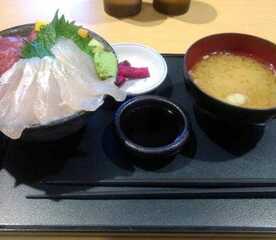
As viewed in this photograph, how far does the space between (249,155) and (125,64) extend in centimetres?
43

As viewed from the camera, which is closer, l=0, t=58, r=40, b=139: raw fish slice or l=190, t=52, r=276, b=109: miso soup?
l=0, t=58, r=40, b=139: raw fish slice

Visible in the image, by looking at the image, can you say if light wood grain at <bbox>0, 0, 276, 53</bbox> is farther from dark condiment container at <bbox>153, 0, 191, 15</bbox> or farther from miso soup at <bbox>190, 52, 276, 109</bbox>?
miso soup at <bbox>190, 52, 276, 109</bbox>

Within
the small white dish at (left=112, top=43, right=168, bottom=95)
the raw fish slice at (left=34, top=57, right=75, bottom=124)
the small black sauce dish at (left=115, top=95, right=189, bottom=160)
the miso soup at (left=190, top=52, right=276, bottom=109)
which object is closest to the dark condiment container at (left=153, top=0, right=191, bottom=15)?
the small white dish at (left=112, top=43, right=168, bottom=95)

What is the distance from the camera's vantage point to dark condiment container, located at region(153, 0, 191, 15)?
1.39 metres

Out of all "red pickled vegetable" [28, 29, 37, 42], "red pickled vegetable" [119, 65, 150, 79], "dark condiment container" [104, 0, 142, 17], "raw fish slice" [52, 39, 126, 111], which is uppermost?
"red pickled vegetable" [28, 29, 37, 42]

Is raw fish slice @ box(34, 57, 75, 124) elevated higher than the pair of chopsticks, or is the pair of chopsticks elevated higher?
raw fish slice @ box(34, 57, 75, 124)

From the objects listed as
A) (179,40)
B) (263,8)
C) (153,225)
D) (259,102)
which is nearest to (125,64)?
(179,40)

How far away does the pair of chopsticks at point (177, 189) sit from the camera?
0.88 m

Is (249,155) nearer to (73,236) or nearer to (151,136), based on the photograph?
(151,136)

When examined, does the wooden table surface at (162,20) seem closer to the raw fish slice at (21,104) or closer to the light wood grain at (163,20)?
the light wood grain at (163,20)

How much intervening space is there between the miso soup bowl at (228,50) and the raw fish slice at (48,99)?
1.03ft

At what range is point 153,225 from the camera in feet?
2.75

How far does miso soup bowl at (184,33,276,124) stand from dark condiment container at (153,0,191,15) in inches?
14.2

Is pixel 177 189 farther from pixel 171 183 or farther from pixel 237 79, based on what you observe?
pixel 237 79
